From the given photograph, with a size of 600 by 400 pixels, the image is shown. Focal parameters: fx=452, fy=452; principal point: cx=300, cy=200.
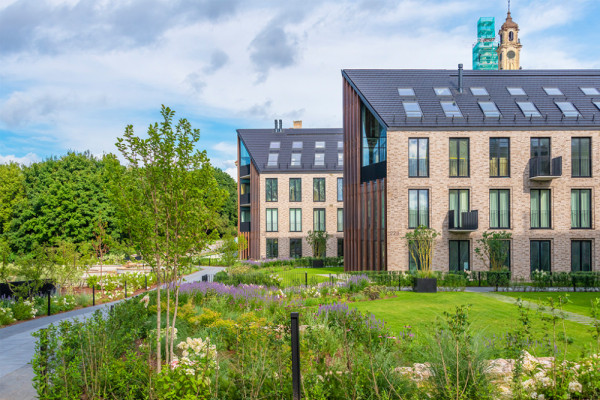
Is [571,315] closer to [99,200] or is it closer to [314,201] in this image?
[314,201]

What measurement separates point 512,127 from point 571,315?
43.0ft

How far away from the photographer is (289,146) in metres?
40.9

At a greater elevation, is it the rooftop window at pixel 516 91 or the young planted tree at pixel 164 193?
the rooftop window at pixel 516 91

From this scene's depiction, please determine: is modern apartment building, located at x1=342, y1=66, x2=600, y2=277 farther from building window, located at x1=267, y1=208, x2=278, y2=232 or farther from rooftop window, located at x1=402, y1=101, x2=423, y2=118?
building window, located at x1=267, y1=208, x2=278, y2=232

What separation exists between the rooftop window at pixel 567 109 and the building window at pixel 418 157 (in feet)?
25.9

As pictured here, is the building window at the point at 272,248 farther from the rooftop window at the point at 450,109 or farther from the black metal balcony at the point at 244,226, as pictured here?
the rooftop window at the point at 450,109

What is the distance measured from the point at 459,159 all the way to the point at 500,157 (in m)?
2.21

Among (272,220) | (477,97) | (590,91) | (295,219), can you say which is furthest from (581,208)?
→ (272,220)

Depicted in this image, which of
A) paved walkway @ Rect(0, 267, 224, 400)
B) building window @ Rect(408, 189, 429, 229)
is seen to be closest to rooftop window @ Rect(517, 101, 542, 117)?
building window @ Rect(408, 189, 429, 229)

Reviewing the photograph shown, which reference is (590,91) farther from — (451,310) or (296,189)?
(451,310)

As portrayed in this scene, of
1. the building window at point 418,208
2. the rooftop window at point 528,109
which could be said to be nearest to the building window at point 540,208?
the rooftop window at point 528,109

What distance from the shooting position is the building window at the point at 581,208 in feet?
77.7

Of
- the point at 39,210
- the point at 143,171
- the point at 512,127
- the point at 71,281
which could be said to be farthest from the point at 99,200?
the point at 143,171

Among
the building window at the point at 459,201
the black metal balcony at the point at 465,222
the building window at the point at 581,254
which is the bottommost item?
the building window at the point at 581,254
